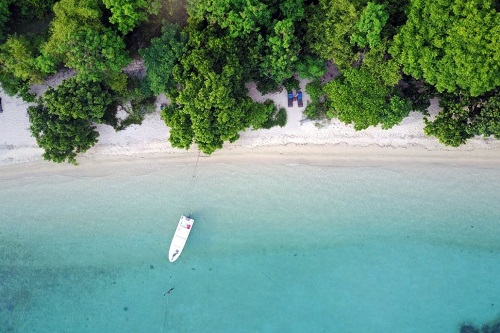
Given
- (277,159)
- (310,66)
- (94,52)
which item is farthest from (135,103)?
(310,66)

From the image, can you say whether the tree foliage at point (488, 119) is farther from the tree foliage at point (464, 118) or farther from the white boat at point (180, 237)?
the white boat at point (180, 237)

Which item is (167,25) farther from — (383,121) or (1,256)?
(1,256)

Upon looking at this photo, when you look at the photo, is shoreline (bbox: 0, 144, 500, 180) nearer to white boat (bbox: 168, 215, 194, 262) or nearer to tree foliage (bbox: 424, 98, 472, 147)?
tree foliage (bbox: 424, 98, 472, 147)

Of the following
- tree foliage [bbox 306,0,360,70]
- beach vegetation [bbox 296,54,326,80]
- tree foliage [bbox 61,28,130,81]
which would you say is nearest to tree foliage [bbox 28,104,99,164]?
tree foliage [bbox 61,28,130,81]

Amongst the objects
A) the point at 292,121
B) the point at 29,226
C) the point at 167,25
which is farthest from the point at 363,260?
the point at 29,226

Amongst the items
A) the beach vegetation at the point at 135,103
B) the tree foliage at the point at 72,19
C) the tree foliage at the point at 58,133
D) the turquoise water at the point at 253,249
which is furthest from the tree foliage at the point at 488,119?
the tree foliage at the point at 58,133
